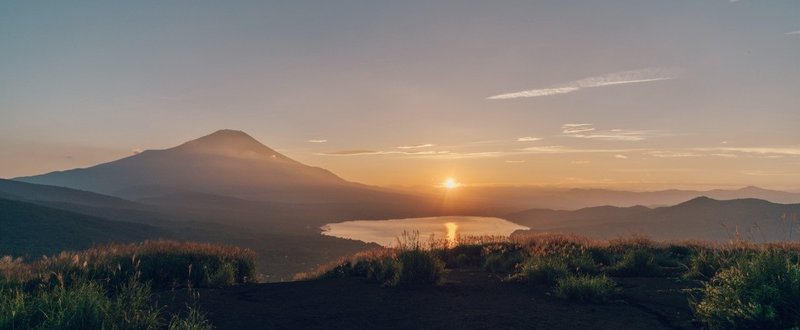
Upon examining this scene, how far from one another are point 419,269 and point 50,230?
201 feet

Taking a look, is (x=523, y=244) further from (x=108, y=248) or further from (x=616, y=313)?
(x=108, y=248)

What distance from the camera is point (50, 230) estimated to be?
55281 millimetres

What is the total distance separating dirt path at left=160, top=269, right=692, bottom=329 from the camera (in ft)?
20.6

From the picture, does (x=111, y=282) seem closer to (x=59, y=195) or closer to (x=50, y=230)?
(x=50, y=230)

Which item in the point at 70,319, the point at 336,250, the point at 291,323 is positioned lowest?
the point at 336,250

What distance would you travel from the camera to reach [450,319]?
6469 millimetres

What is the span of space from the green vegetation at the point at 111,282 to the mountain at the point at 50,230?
43307 millimetres

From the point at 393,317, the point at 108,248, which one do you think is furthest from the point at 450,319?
the point at 108,248

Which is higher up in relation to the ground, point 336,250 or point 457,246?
point 457,246

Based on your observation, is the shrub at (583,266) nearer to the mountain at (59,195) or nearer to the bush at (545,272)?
the bush at (545,272)

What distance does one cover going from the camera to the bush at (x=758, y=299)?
203 inches

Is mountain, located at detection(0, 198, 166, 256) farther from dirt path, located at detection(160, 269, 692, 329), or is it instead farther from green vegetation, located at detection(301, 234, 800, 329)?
dirt path, located at detection(160, 269, 692, 329)

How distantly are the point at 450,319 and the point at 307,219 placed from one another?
14370cm

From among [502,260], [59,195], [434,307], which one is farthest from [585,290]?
[59,195]
